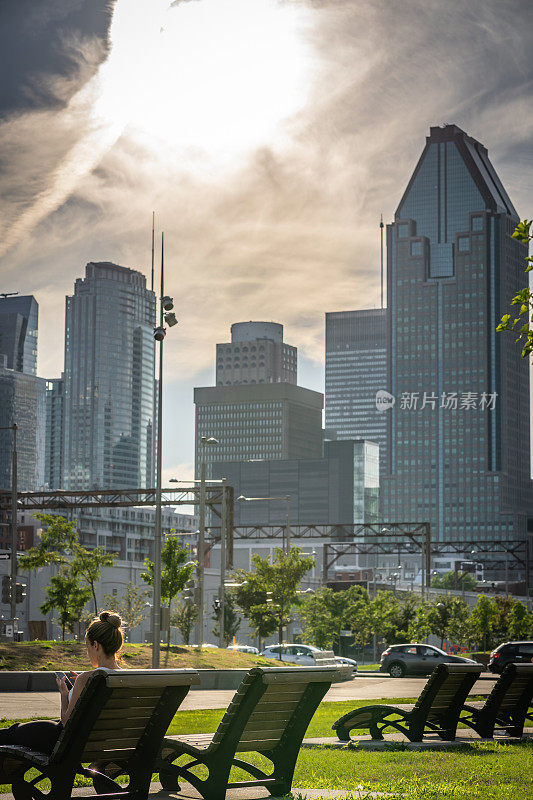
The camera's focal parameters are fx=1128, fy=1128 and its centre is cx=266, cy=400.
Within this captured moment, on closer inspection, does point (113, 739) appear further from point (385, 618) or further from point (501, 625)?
point (385, 618)

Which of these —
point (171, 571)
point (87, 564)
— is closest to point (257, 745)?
point (171, 571)

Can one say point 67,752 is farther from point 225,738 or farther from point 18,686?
point 18,686

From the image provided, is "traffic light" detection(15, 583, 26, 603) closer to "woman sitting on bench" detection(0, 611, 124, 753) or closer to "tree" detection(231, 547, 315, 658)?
"tree" detection(231, 547, 315, 658)

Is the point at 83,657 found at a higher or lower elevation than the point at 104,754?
lower

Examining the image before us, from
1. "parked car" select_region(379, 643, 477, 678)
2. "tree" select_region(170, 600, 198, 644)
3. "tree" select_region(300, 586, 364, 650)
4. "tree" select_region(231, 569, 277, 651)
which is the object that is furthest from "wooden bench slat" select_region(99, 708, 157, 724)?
"tree" select_region(170, 600, 198, 644)

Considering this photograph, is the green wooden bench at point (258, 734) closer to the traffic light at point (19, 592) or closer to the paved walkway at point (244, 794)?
the paved walkway at point (244, 794)

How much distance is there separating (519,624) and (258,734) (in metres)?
51.4

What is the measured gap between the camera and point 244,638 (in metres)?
106

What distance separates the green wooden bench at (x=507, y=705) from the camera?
1363cm

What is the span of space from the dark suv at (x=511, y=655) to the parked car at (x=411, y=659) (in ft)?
11.5

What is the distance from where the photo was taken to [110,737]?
7.42 meters

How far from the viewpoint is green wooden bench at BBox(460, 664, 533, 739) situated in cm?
1363

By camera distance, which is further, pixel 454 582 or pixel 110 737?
pixel 454 582

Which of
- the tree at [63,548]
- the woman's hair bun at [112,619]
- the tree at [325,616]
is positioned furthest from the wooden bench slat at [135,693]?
the tree at [325,616]
